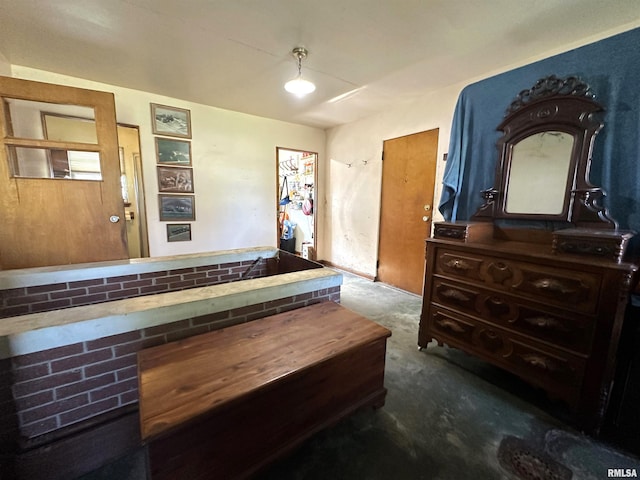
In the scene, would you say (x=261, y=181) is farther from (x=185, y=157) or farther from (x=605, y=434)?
(x=605, y=434)

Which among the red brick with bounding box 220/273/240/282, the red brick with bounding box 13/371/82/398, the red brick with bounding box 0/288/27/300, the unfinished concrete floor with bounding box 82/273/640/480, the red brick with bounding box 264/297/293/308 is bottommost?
the unfinished concrete floor with bounding box 82/273/640/480

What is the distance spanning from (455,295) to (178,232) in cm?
322

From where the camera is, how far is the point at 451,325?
1.81m

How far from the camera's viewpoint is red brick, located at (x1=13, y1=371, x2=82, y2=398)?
896mm

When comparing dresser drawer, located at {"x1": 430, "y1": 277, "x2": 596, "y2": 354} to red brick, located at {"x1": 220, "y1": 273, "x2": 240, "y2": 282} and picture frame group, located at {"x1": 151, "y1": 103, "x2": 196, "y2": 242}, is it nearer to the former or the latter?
red brick, located at {"x1": 220, "y1": 273, "x2": 240, "y2": 282}

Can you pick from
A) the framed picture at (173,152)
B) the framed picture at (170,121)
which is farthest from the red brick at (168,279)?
the framed picture at (170,121)

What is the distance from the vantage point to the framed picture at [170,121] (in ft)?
9.82

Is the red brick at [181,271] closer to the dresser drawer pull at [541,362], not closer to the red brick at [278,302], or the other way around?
the red brick at [278,302]

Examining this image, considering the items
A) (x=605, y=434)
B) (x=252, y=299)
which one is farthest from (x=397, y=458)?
(x=605, y=434)

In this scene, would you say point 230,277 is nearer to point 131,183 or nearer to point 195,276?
point 195,276

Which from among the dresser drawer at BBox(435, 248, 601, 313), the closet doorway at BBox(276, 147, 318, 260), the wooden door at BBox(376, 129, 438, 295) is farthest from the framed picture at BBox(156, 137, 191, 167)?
the dresser drawer at BBox(435, 248, 601, 313)

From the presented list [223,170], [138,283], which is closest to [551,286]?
[138,283]

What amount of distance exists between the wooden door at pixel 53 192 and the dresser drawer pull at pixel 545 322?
3.28 m

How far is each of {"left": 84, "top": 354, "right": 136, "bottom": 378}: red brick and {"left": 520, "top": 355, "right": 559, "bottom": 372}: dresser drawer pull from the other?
2045 mm
